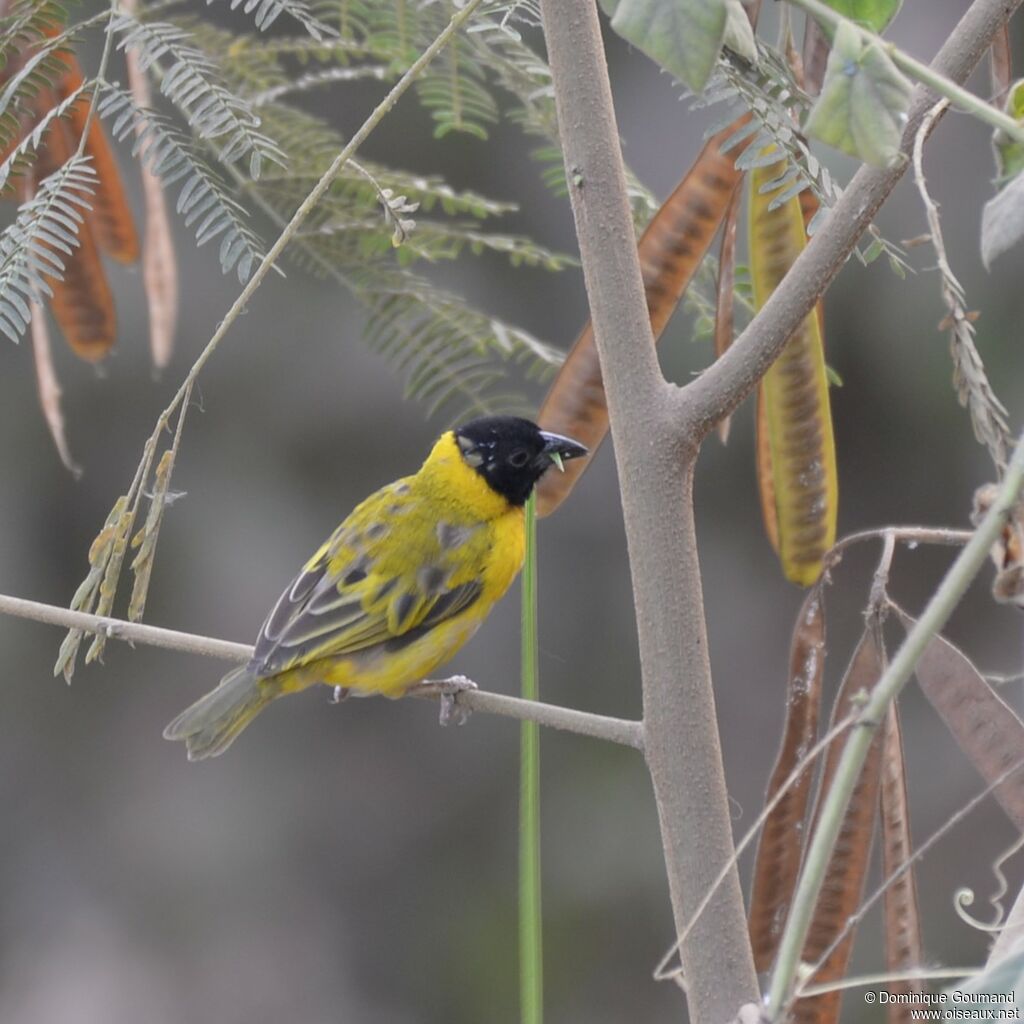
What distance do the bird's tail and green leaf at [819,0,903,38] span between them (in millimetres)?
1805

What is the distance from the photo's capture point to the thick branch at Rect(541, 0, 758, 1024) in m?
1.18

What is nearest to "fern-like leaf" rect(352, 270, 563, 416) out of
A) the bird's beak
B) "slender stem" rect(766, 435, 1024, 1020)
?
the bird's beak

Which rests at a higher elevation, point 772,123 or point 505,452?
point 772,123

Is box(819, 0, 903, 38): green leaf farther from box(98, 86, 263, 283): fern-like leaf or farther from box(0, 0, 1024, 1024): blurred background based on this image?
box(0, 0, 1024, 1024): blurred background

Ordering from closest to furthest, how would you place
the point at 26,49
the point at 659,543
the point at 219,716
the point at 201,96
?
Answer: the point at 659,543, the point at 201,96, the point at 26,49, the point at 219,716

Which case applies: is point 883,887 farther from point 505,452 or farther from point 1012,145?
point 505,452

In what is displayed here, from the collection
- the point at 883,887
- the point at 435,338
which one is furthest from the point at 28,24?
the point at 883,887

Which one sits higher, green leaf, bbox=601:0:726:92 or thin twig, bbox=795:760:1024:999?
green leaf, bbox=601:0:726:92

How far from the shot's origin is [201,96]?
1.62 metres

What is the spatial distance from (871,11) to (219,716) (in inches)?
73.7

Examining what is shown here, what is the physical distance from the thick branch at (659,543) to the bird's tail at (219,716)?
142 centimetres

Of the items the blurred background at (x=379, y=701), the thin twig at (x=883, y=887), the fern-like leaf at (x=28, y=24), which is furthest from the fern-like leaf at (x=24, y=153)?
the blurred background at (x=379, y=701)

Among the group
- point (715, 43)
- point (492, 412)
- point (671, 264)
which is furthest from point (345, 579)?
point (715, 43)

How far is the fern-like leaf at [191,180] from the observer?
1.45m
